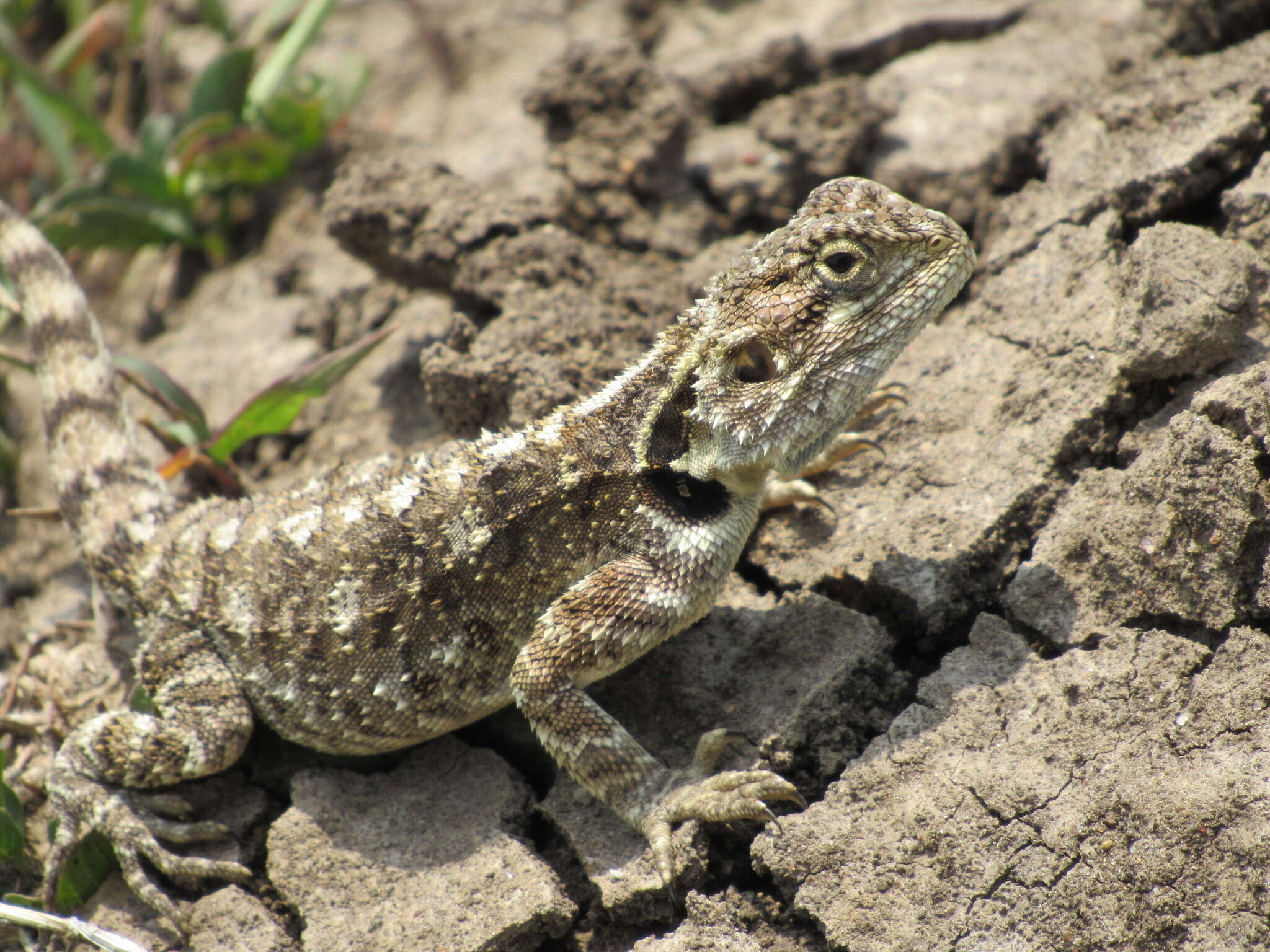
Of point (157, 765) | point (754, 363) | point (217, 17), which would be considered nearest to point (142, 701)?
point (157, 765)

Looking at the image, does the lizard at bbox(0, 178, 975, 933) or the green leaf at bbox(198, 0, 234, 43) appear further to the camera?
the green leaf at bbox(198, 0, 234, 43)

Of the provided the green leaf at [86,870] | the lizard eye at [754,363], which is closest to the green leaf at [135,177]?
the green leaf at [86,870]

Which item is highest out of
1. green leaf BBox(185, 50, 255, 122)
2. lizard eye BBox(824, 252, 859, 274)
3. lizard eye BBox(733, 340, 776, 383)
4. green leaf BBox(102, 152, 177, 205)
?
green leaf BBox(185, 50, 255, 122)

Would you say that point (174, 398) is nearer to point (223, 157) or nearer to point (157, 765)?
point (223, 157)

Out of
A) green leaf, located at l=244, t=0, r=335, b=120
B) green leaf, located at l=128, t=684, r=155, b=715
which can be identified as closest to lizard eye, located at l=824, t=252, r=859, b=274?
green leaf, located at l=128, t=684, r=155, b=715

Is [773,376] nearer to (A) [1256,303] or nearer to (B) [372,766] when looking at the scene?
(A) [1256,303]

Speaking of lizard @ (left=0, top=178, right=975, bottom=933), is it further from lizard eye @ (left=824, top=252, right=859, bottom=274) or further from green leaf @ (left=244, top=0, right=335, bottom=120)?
green leaf @ (left=244, top=0, right=335, bottom=120)
